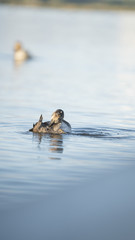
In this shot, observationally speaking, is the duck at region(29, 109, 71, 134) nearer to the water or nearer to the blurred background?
the water

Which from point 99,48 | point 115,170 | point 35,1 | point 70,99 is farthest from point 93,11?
point 115,170

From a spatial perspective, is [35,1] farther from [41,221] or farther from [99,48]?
[41,221]

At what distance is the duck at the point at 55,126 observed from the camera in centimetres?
1334

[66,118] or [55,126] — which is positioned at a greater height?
[66,118]

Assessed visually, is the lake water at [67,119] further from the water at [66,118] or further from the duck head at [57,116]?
the duck head at [57,116]

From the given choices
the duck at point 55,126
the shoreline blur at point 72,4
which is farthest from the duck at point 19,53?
the shoreline blur at point 72,4

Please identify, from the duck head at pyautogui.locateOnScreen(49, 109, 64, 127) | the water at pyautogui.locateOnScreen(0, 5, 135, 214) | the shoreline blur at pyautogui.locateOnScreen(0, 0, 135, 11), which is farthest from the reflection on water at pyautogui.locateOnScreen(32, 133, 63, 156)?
the shoreline blur at pyautogui.locateOnScreen(0, 0, 135, 11)

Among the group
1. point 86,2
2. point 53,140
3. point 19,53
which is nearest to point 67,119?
point 53,140

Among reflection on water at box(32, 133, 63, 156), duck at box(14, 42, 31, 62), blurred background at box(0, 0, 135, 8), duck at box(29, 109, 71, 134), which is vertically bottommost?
reflection on water at box(32, 133, 63, 156)

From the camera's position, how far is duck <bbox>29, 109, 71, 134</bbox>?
43.8 ft

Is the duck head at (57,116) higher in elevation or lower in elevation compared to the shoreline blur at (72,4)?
lower

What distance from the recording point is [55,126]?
13.4 meters

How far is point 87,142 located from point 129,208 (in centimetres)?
431

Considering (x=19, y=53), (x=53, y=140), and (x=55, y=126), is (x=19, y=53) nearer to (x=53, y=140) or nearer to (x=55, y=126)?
(x=55, y=126)
